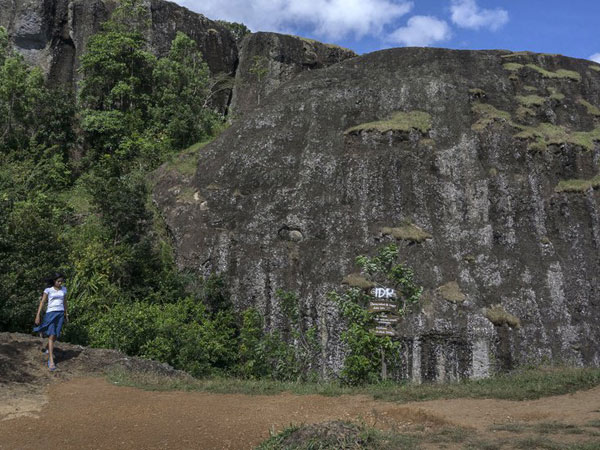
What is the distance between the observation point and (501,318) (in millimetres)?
16578

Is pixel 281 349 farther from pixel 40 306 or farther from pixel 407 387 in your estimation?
pixel 40 306

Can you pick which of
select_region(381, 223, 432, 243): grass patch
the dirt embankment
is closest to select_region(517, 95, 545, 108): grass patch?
select_region(381, 223, 432, 243): grass patch

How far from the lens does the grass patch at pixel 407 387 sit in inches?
385

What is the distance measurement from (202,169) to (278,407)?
14.2 meters

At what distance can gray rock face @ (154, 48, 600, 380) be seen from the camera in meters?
16.8

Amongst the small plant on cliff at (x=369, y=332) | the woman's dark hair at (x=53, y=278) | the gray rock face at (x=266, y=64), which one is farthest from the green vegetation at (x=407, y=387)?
the gray rock face at (x=266, y=64)

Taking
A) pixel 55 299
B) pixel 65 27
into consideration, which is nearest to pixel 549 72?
pixel 55 299

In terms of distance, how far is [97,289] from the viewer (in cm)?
1742

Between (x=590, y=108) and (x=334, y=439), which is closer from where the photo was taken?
(x=334, y=439)

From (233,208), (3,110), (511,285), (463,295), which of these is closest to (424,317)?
(463,295)

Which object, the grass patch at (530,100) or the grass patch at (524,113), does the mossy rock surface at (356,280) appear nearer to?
the grass patch at (524,113)

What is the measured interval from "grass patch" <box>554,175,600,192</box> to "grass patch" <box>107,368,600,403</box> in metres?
10.5

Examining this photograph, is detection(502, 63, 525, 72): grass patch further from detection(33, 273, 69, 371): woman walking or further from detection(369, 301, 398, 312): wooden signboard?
detection(33, 273, 69, 371): woman walking

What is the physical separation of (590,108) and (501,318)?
1152 centimetres
